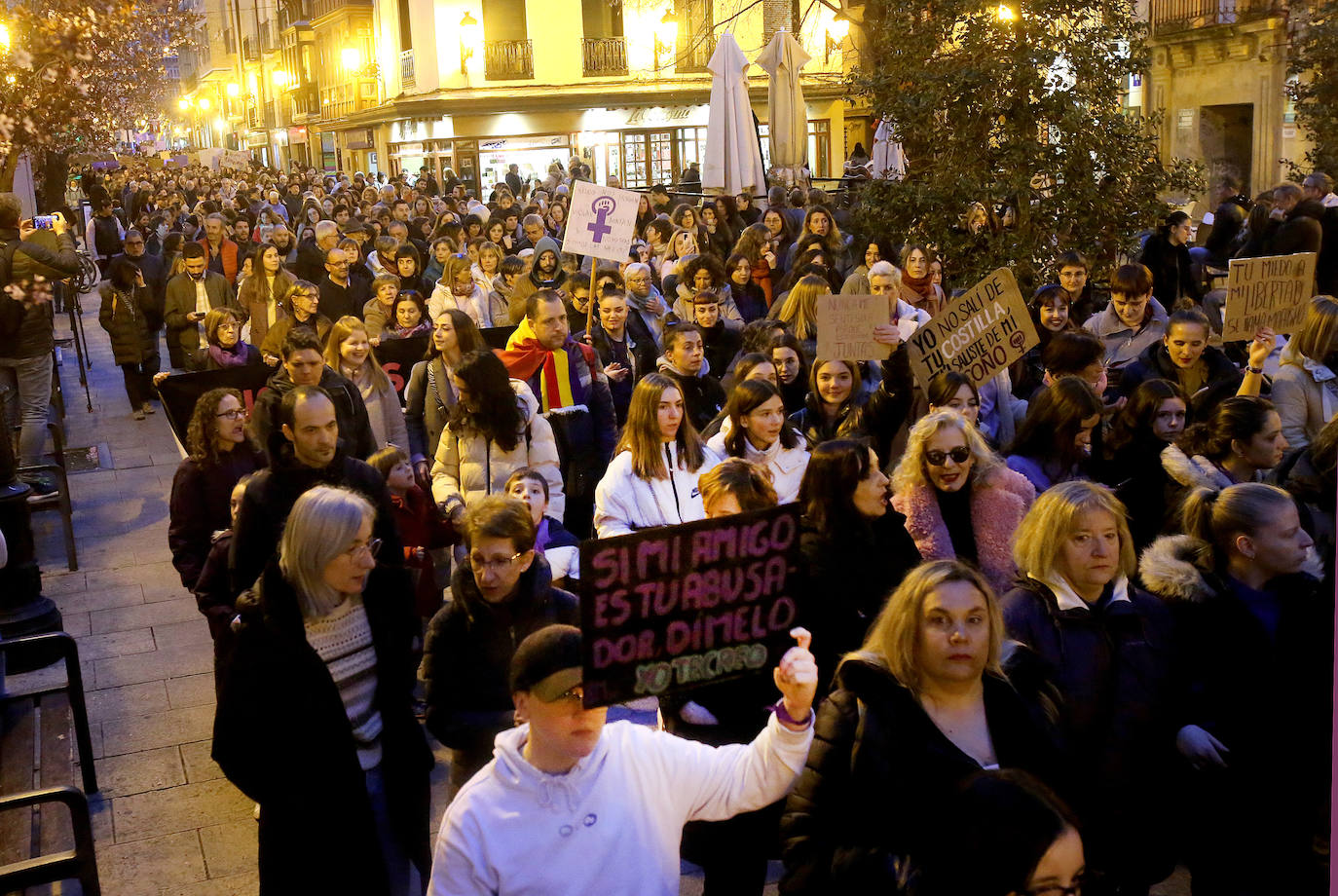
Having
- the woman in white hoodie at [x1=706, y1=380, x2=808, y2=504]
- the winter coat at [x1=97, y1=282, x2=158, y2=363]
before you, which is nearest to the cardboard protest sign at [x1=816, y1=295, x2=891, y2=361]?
the woman in white hoodie at [x1=706, y1=380, x2=808, y2=504]

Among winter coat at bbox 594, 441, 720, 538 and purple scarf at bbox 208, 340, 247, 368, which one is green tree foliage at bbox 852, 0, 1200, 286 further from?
winter coat at bbox 594, 441, 720, 538

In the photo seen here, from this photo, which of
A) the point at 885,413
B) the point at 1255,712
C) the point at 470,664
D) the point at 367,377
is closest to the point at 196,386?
the point at 367,377

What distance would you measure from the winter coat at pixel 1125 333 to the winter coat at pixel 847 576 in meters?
3.89

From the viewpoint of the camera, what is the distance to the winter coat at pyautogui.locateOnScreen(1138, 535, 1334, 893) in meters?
3.97

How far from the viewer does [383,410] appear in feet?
24.8

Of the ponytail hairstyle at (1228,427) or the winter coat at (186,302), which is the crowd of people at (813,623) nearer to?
the ponytail hairstyle at (1228,427)

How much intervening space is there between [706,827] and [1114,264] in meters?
8.24

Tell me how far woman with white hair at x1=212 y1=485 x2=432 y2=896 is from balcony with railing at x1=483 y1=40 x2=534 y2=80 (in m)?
35.5

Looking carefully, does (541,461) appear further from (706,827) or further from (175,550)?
(706,827)

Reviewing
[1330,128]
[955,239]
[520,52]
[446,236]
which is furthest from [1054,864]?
[520,52]

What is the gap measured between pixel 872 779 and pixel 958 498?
7.42 feet

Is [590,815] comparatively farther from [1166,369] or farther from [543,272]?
[543,272]

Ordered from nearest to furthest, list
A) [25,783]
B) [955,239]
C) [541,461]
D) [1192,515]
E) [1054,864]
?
1. [1054,864]
2. [1192,515]
3. [25,783]
4. [541,461]
5. [955,239]

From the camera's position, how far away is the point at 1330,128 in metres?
19.8
